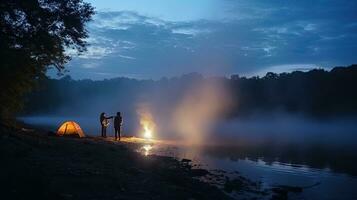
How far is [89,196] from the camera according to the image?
17234 mm

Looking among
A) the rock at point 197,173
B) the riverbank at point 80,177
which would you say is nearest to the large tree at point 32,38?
the riverbank at point 80,177

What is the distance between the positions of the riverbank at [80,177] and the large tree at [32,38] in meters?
6.05

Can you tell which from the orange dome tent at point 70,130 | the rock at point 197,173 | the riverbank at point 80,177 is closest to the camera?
the riverbank at point 80,177

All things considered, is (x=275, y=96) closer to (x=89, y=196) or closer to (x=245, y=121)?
(x=245, y=121)

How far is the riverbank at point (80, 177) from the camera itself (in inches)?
640

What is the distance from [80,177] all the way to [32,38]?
595 inches

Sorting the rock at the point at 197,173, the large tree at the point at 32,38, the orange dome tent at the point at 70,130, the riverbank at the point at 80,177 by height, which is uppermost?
the large tree at the point at 32,38

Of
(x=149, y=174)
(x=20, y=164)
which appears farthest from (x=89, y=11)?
(x=20, y=164)

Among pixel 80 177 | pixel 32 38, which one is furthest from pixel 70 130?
pixel 80 177

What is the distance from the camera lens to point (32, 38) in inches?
1268

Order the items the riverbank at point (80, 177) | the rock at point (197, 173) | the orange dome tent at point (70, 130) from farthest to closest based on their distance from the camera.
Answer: the orange dome tent at point (70, 130)
the rock at point (197, 173)
the riverbank at point (80, 177)

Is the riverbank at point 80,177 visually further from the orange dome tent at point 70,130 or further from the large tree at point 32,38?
the orange dome tent at point 70,130

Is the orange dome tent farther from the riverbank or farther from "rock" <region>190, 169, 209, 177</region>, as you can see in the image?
"rock" <region>190, 169, 209, 177</region>

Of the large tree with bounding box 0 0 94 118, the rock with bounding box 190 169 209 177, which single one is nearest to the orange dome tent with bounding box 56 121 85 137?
the large tree with bounding box 0 0 94 118
